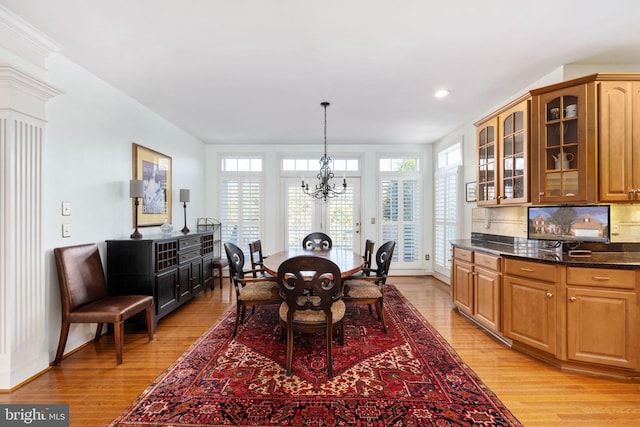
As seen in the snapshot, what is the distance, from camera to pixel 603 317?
2.32 m

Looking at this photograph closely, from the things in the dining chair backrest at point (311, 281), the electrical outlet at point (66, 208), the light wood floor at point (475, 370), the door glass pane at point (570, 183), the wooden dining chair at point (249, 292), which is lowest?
the light wood floor at point (475, 370)

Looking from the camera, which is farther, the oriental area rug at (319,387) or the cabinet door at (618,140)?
the cabinet door at (618,140)

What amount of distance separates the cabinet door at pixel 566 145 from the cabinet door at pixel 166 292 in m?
4.01

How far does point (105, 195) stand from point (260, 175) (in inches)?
120

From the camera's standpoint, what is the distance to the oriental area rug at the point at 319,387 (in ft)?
6.18

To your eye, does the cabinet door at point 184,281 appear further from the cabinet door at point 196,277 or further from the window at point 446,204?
the window at point 446,204

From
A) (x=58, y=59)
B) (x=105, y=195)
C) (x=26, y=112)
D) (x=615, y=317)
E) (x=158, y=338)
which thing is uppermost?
(x=58, y=59)

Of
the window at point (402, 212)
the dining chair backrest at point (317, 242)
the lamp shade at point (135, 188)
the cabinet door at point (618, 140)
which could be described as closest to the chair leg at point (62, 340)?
the lamp shade at point (135, 188)

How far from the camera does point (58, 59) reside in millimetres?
2664

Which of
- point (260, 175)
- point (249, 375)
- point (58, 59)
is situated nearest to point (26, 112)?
point (58, 59)

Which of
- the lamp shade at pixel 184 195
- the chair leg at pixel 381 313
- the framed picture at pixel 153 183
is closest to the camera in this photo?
the chair leg at pixel 381 313

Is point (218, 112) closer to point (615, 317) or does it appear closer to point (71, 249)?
point (71, 249)

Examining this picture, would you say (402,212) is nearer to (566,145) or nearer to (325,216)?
(325,216)

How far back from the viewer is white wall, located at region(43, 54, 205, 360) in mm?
2600
